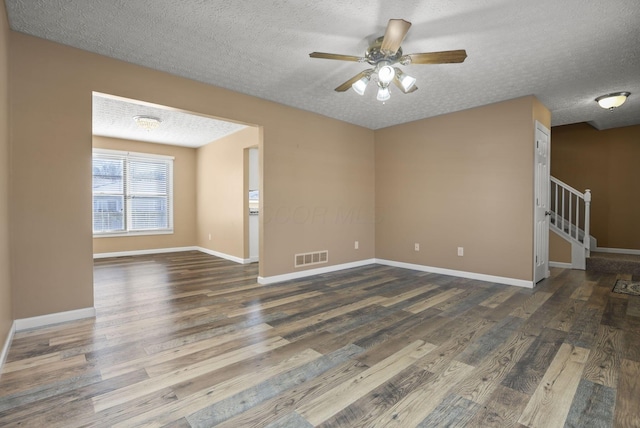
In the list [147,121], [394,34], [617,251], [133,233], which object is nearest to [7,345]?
[147,121]

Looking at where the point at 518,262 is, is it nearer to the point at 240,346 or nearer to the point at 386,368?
the point at 386,368

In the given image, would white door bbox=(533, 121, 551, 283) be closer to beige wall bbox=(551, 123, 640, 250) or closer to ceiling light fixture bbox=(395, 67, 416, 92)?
ceiling light fixture bbox=(395, 67, 416, 92)

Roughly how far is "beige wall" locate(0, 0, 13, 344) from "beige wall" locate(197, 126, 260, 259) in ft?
10.4

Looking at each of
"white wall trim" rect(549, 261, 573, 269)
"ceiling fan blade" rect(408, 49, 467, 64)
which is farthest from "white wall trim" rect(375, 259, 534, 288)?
"ceiling fan blade" rect(408, 49, 467, 64)

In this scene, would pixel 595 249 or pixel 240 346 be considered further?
pixel 595 249

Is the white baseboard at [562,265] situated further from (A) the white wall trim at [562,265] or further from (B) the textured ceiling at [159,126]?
(B) the textured ceiling at [159,126]

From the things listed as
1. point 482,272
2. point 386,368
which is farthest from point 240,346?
point 482,272

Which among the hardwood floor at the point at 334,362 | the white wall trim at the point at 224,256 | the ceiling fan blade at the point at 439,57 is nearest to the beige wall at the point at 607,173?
the hardwood floor at the point at 334,362

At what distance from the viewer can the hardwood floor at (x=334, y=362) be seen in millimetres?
1557

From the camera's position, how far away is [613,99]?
3.91 metres

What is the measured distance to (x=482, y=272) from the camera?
4402mm

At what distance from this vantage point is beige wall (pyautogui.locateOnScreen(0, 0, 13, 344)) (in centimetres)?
214

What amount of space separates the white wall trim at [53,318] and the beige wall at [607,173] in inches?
334

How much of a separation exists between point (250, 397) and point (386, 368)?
0.88m
